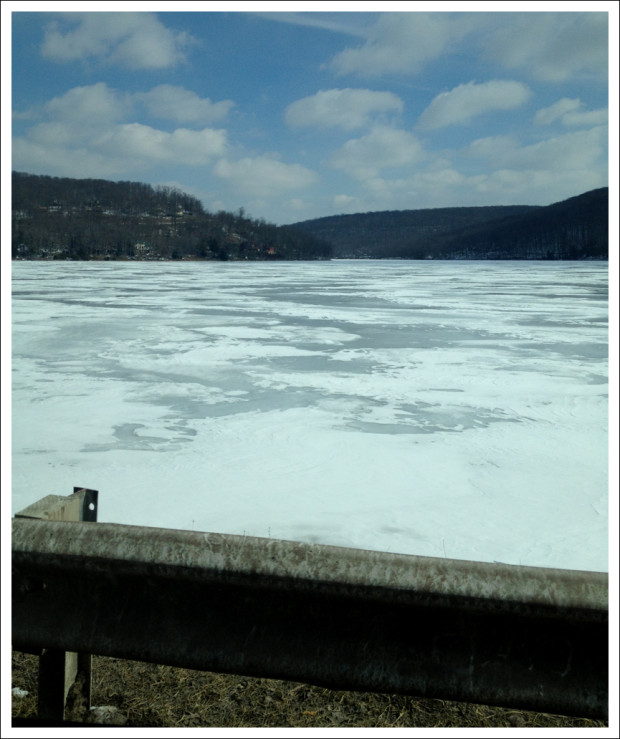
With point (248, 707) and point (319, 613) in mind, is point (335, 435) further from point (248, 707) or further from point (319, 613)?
point (319, 613)

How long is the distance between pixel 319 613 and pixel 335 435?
3582 mm

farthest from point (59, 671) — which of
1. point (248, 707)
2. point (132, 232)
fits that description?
point (132, 232)

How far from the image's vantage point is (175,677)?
2.00 metres

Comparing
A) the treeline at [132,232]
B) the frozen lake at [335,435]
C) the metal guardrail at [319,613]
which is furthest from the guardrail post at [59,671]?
the treeline at [132,232]

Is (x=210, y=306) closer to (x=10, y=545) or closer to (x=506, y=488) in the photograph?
(x=506, y=488)

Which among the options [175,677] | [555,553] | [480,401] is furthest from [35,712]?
[480,401]

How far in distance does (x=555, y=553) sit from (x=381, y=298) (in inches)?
621

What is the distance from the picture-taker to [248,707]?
1.86m

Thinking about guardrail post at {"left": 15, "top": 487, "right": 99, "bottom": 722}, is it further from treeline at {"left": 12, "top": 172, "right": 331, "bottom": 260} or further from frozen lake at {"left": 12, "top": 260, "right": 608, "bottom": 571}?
treeline at {"left": 12, "top": 172, "right": 331, "bottom": 260}

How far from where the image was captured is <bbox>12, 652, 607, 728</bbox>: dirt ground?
5.93 ft

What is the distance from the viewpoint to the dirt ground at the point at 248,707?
1807 mm

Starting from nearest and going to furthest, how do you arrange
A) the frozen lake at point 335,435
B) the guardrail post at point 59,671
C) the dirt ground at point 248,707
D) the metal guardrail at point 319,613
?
the metal guardrail at point 319,613, the guardrail post at point 59,671, the dirt ground at point 248,707, the frozen lake at point 335,435

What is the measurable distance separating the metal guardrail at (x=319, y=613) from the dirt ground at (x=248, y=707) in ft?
1.74

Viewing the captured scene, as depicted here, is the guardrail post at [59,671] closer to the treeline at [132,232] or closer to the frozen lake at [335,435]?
the frozen lake at [335,435]
